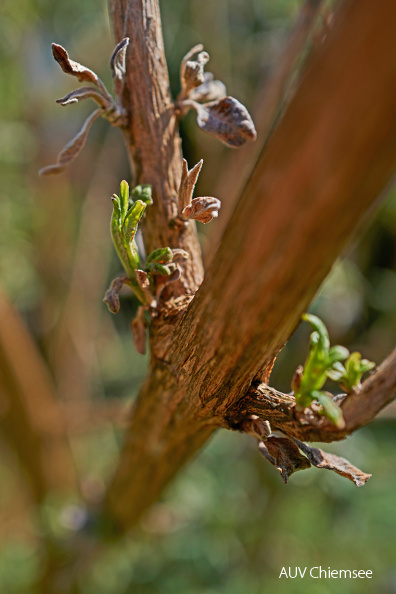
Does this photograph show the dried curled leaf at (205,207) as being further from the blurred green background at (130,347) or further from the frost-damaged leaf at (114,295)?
the blurred green background at (130,347)

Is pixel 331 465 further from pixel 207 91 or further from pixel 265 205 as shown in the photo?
pixel 207 91

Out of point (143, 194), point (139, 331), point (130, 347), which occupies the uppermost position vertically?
point (143, 194)

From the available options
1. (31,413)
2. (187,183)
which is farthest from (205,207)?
(31,413)

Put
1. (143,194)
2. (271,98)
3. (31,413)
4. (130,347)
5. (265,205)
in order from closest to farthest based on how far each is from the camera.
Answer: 1. (265,205)
2. (143,194)
3. (271,98)
4. (31,413)
5. (130,347)

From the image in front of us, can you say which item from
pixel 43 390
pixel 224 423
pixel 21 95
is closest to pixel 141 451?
pixel 224 423

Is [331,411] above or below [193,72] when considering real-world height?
below

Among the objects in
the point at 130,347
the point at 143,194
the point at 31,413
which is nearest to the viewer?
the point at 143,194

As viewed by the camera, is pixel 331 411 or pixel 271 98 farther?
pixel 271 98

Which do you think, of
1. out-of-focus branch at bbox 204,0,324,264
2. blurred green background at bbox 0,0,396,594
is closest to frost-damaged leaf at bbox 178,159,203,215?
out-of-focus branch at bbox 204,0,324,264

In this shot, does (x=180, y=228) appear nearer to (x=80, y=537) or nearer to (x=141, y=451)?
(x=141, y=451)
